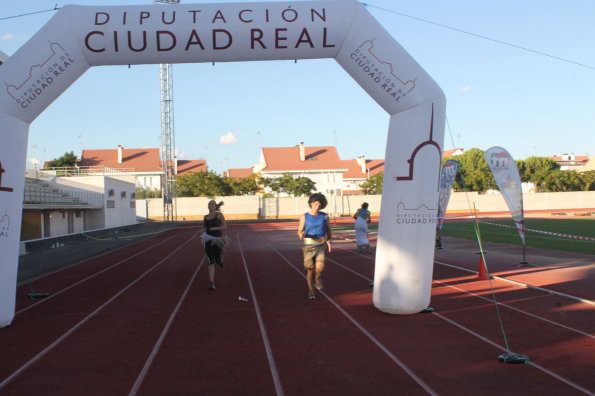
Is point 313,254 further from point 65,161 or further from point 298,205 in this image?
point 65,161

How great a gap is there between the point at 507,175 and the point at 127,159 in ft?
297

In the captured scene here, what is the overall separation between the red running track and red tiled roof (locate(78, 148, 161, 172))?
8589 cm

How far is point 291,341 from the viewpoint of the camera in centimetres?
755

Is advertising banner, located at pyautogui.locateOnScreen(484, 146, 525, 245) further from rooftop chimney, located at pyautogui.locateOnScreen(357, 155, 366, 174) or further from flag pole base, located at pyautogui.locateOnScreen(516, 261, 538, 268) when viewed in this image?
rooftop chimney, located at pyautogui.locateOnScreen(357, 155, 366, 174)

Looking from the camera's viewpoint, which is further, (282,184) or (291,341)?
(282,184)

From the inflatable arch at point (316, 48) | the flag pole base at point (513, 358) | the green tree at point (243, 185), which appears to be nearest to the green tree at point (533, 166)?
the green tree at point (243, 185)

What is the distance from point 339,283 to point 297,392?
745cm

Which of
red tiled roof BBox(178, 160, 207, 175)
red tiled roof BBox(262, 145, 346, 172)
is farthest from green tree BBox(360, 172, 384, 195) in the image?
red tiled roof BBox(178, 160, 207, 175)

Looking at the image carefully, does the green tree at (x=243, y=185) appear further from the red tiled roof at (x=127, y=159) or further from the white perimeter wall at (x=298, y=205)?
the red tiled roof at (x=127, y=159)

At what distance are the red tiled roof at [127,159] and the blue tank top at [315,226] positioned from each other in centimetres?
8721

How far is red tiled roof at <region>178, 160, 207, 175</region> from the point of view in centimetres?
10783

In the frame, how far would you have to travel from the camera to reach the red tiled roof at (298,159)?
9144cm

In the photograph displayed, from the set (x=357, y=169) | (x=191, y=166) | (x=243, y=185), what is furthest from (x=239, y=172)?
(x=243, y=185)

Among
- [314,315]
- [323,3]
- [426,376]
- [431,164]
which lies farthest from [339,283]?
[426,376]
